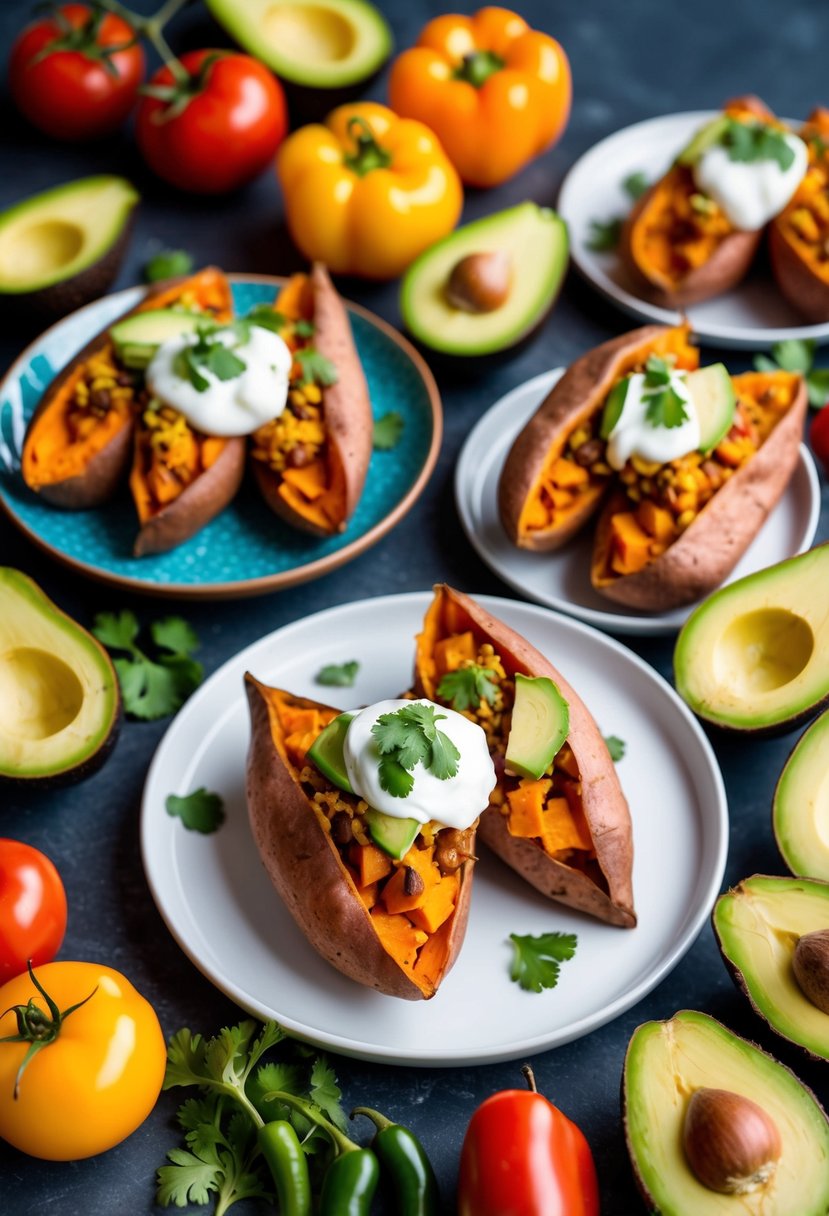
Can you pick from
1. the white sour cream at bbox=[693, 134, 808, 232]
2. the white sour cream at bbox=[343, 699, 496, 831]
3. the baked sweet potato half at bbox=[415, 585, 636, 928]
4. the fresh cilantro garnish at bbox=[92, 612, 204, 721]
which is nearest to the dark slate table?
the fresh cilantro garnish at bbox=[92, 612, 204, 721]

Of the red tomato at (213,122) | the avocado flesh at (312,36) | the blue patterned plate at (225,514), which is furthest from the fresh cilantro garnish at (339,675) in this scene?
the avocado flesh at (312,36)

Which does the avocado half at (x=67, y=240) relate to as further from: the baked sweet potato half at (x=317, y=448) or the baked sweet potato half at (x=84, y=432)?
the baked sweet potato half at (x=317, y=448)

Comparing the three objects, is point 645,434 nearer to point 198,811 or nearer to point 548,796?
point 548,796

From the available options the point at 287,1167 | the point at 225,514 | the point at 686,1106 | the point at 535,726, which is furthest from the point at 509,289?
the point at 287,1167

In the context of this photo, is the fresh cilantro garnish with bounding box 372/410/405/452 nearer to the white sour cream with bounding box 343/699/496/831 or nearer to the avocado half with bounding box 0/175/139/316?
the avocado half with bounding box 0/175/139/316

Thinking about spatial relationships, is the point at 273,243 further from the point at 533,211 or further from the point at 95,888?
the point at 95,888
